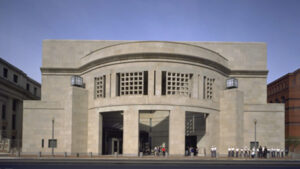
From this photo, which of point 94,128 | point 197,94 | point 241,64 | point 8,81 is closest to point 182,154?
point 197,94

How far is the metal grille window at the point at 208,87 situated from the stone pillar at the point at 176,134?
578 centimetres

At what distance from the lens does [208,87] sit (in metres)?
46.8

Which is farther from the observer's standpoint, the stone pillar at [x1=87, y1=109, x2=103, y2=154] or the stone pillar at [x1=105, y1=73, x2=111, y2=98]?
the stone pillar at [x1=105, y1=73, x2=111, y2=98]

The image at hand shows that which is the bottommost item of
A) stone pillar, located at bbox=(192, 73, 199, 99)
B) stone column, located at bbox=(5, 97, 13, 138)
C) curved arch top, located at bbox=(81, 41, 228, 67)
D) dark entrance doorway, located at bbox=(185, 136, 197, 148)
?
dark entrance doorway, located at bbox=(185, 136, 197, 148)

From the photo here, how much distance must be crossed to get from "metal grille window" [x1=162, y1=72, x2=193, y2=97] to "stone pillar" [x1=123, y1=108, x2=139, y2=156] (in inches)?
212

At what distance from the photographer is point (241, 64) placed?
54.2 metres

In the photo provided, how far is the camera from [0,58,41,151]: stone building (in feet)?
227

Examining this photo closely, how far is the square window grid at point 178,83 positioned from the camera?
1716 inches

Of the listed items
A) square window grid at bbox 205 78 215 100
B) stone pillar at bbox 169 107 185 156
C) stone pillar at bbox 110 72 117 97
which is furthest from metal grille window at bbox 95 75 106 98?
square window grid at bbox 205 78 215 100

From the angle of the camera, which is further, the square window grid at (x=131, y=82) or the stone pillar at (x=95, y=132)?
the stone pillar at (x=95, y=132)

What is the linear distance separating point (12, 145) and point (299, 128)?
175 ft

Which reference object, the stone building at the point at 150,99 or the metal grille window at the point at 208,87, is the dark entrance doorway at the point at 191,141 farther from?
the metal grille window at the point at 208,87

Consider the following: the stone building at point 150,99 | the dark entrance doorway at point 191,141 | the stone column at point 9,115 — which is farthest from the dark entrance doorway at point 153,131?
the stone column at point 9,115

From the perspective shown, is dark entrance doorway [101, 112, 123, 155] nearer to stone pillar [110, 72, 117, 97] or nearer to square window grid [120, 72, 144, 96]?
stone pillar [110, 72, 117, 97]
